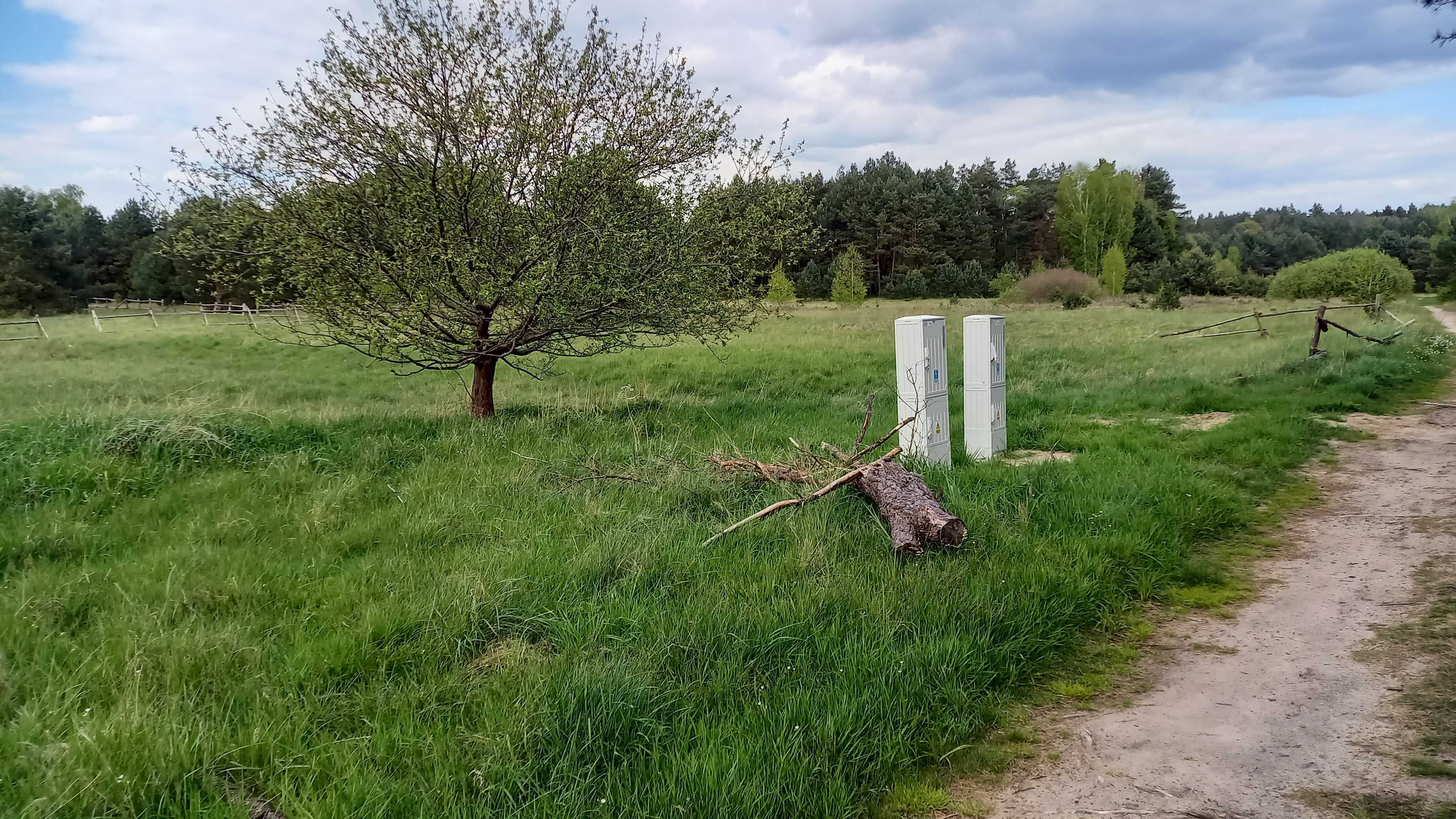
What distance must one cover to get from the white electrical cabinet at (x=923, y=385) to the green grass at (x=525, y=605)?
0.50 meters

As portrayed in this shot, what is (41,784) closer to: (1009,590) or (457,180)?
(1009,590)

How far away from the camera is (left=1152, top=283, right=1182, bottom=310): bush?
42.4 meters

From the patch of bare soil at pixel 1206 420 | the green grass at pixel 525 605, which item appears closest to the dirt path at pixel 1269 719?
the green grass at pixel 525 605

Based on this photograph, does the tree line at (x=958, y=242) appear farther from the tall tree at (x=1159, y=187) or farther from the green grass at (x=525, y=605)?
the green grass at (x=525, y=605)

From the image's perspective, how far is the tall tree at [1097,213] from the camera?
220ft

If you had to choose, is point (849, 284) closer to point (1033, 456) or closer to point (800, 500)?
point (1033, 456)

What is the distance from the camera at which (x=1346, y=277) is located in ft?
168

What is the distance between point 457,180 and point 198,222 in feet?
10.6

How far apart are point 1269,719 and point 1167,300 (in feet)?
151

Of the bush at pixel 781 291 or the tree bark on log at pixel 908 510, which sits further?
the bush at pixel 781 291

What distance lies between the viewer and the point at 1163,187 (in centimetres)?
8625

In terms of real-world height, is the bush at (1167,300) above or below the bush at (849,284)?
below

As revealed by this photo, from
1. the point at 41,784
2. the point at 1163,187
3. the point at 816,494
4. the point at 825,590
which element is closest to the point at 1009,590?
the point at 825,590

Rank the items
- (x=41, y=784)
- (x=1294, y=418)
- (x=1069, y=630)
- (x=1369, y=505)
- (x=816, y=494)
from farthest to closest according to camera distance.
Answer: (x=1294, y=418)
(x=1369, y=505)
(x=816, y=494)
(x=1069, y=630)
(x=41, y=784)
